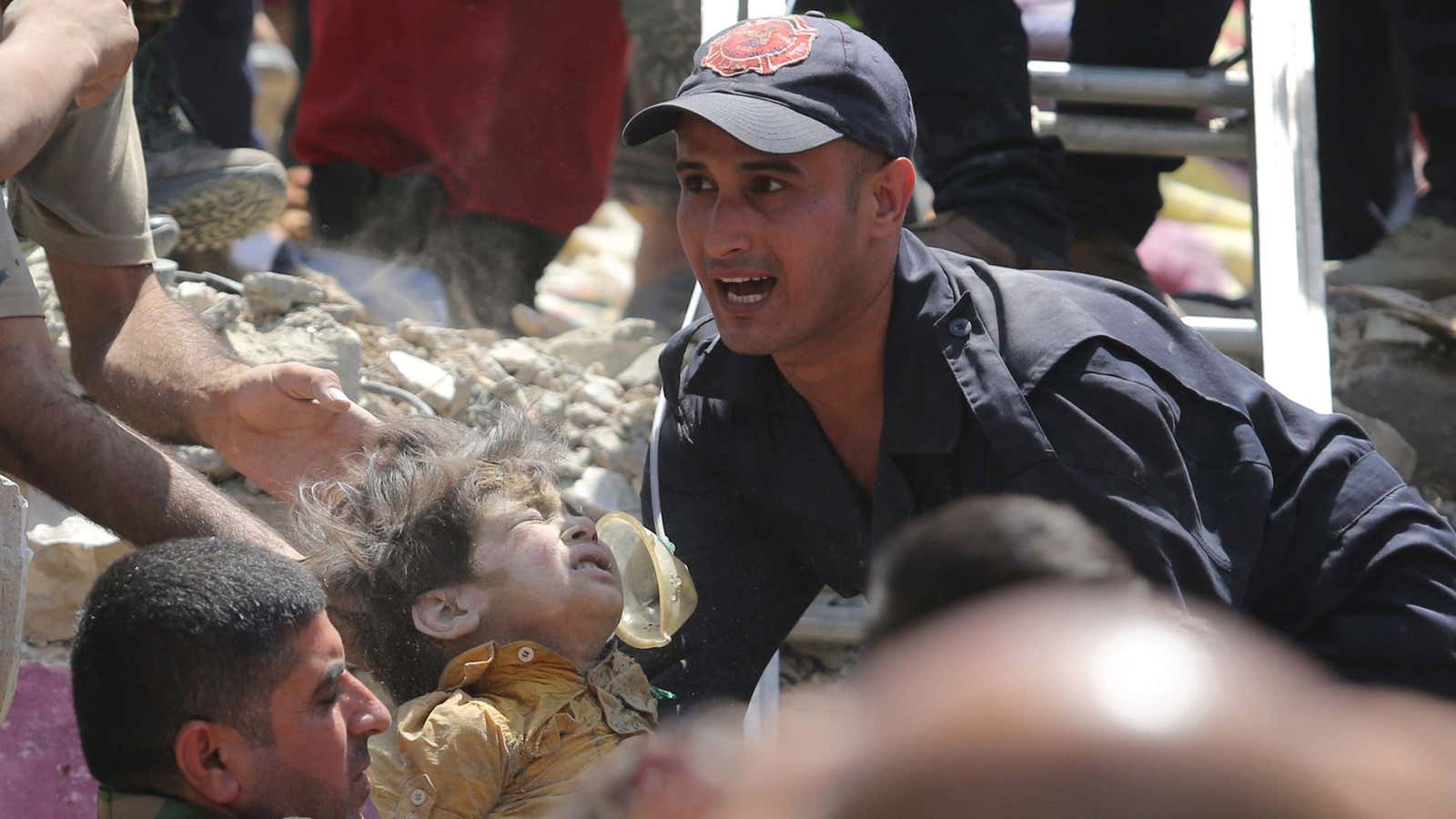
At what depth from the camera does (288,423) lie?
2961mm

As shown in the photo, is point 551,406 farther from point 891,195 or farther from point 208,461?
point 891,195

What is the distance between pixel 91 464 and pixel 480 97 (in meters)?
2.42

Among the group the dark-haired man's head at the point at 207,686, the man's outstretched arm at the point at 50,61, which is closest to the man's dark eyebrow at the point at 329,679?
the dark-haired man's head at the point at 207,686

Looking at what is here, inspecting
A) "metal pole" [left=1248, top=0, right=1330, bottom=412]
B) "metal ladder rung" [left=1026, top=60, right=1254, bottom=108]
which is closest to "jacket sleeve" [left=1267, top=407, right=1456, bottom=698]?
"metal pole" [left=1248, top=0, right=1330, bottom=412]

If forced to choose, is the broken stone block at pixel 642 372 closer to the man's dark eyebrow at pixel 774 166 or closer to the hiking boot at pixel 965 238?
the hiking boot at pixel 965 238

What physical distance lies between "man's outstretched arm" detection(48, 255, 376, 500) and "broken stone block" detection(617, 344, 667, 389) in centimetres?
112

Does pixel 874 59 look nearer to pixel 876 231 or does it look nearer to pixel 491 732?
pixel 876 231

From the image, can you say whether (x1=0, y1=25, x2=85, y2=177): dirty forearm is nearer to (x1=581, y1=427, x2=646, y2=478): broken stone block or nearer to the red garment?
(x1=581, y1=427, x2=646, y2=478): broken stone block

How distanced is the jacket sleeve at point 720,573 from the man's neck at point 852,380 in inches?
6.5

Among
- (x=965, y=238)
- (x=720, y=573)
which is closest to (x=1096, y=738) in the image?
(x=720, y=573)

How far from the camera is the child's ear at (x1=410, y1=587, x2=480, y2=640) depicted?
2557 mm

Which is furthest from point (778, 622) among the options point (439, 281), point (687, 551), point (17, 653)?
point (439, 281)

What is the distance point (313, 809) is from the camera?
217 centimetres

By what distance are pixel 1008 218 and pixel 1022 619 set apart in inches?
122
